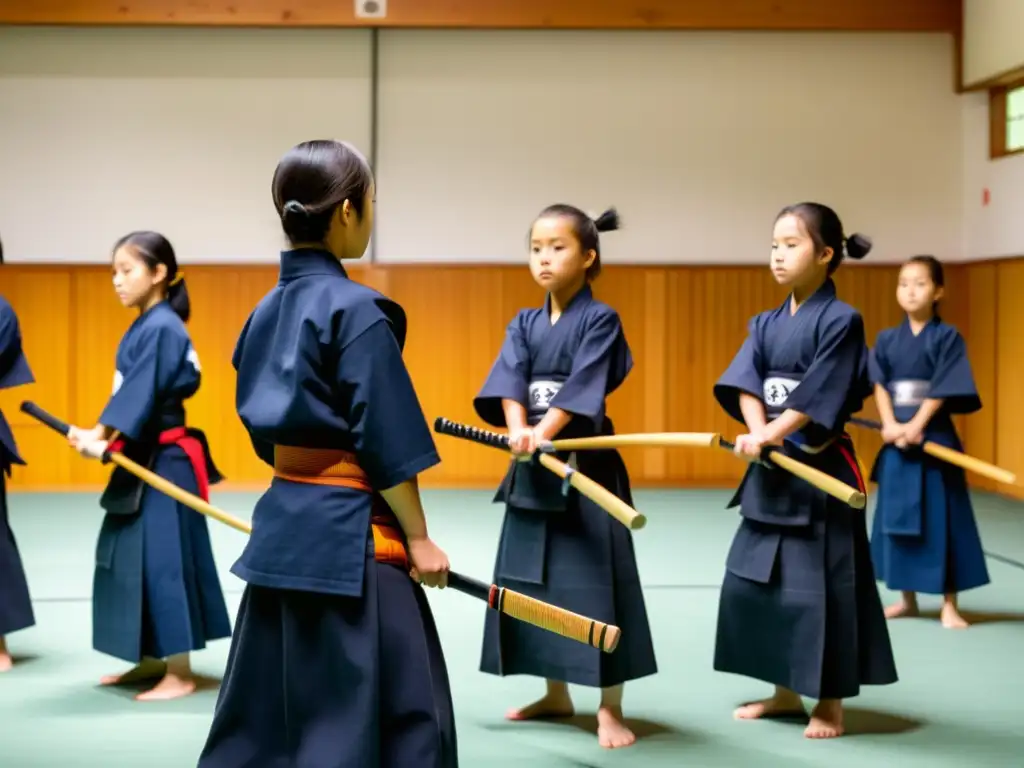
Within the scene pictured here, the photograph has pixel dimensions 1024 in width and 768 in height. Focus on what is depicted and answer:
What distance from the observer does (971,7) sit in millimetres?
8281

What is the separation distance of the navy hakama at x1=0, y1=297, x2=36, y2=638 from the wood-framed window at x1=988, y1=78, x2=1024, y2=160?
6320 millimetres

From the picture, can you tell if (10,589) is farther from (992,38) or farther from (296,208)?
(992,38)

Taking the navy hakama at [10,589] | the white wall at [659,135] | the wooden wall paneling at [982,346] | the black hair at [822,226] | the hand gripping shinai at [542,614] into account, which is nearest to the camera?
the hand gripping shinai at [542,614]

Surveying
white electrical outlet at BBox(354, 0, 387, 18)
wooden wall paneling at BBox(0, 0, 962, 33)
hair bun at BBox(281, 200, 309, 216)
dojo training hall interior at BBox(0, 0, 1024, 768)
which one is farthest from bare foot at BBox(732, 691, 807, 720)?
white electrical outlet at BBox(354, 0, 387, 18)

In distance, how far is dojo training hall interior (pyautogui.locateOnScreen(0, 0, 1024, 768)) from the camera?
830 centimetres

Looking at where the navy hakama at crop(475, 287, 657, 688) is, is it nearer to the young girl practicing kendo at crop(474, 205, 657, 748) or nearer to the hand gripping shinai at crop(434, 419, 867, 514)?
the young girl practicing kendo at crop(474, 205, 657, 748)

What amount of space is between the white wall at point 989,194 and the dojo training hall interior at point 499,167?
22mm

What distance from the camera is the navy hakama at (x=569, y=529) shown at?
3.29 metres

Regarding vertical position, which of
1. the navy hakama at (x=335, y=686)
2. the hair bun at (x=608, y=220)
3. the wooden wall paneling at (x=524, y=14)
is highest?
the wooden wall paneling at (x=524, y=14)

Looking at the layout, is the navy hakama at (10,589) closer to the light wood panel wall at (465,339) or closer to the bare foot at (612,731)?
the bare foot at (612,731)

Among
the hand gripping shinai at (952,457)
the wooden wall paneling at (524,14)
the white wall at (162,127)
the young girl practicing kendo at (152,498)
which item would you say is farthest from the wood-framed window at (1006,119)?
the young girl practicing kendo at (152,498)

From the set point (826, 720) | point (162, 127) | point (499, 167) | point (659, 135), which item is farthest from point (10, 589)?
point (659, 135)

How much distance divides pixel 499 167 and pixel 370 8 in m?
1.36

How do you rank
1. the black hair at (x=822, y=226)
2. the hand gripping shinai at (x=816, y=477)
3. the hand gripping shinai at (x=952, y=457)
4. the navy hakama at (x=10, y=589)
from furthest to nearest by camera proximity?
the hand gripping shinai at (x=952, y=457)
the navy hakama at (x=10, y=589)
the black hair at (x=822, y=226)
the hand gripping shinai at (x=816, y=477)
